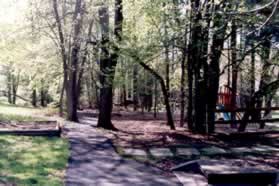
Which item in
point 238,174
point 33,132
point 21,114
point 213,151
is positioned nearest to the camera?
point 238,174

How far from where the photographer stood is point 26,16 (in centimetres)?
1255

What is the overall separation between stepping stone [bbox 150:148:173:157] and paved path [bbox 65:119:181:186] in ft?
2.56

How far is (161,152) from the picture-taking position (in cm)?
789

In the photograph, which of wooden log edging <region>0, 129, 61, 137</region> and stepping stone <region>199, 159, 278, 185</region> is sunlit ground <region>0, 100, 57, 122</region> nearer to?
wooden log edging <region>0, 129, 61, 137</region>

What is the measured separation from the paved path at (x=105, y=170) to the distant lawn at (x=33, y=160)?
0.63ft

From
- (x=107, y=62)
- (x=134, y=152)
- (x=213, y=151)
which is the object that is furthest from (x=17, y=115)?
(x=213, y=151)

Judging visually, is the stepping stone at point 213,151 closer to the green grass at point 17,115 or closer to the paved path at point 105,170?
the paved path at point 105,170

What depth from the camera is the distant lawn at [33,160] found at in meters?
5.32

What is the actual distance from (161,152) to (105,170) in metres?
1.98

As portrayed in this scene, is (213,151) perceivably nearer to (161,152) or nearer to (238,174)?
(161,152)

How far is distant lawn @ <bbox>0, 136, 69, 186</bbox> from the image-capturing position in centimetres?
532

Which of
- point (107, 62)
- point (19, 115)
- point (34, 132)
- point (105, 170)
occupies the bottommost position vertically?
point (105, 170)

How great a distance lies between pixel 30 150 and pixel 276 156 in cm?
473

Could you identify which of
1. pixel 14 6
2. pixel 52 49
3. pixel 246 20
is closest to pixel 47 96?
pixel 52 49
